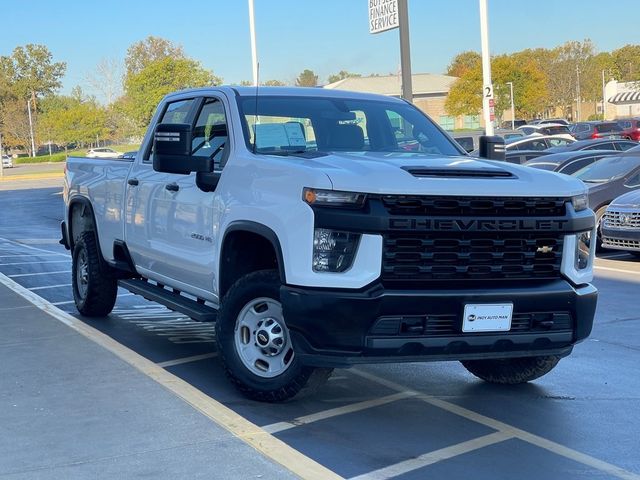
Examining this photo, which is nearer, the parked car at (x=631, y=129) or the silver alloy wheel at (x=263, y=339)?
the silver alloy wheel at (x=263, y=339)

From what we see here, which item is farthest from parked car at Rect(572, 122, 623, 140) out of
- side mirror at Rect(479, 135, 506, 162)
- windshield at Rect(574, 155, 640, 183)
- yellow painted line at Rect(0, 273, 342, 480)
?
yellow painted line at Rect(0, 273, 342, 480)

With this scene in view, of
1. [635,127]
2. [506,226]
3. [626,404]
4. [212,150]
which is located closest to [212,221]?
[212,150]

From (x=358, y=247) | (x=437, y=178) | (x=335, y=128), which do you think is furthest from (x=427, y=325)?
(x=335, y=128)

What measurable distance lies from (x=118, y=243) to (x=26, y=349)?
1.23m

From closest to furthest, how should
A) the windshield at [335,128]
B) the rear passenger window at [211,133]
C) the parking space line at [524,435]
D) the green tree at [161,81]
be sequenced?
the parking space line at [524,435], the windshield at [335,128], the rear passenger window at [211,133], the green tree at [161,81]

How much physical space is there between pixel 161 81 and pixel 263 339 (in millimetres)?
56226

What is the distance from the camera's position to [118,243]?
27.8 feet

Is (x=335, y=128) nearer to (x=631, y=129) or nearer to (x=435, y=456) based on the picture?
(x=435, y=456)

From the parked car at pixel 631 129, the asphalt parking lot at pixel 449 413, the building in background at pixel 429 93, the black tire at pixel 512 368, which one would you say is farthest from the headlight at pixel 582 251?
the building in background at pixel 429 93

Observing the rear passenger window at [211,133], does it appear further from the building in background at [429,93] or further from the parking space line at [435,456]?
the building in background at [429,93]

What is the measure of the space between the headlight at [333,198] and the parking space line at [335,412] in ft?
4.38

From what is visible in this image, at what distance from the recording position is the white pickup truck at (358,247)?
17.4 feet

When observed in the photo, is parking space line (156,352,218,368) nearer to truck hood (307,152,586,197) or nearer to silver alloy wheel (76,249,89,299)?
silver alloy wheel (76,249,89,299)

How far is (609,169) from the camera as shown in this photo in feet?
53.8
